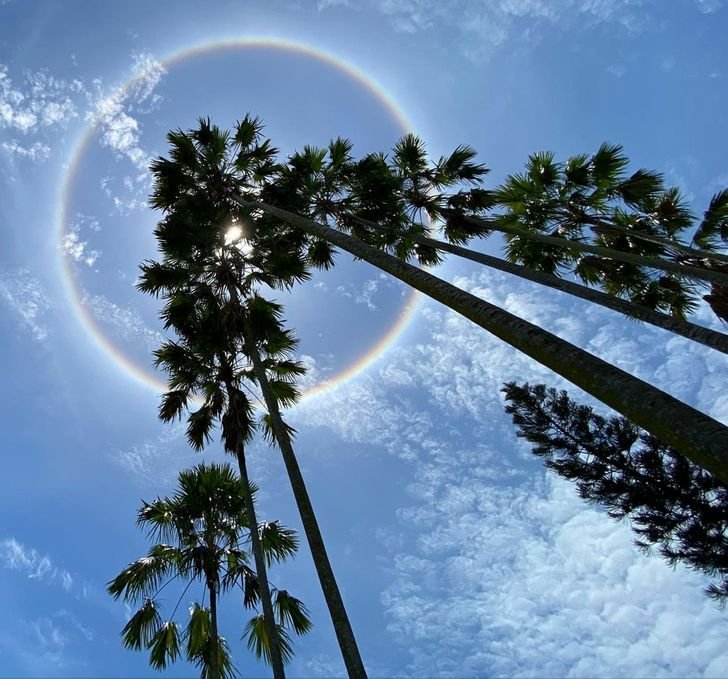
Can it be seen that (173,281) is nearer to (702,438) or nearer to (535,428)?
(535,428)

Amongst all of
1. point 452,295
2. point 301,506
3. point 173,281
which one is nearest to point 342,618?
point 301,506

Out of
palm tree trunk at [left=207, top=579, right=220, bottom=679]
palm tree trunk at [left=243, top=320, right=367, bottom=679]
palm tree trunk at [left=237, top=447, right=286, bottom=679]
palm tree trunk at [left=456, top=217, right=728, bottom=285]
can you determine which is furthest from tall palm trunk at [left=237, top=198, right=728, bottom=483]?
palm tree trunk at [left=207, top=579, right=220, bottom=679]

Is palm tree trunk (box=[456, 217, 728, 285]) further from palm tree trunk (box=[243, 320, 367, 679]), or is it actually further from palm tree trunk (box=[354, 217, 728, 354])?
palm tree trunk (box=[243, 320, 367, 679])

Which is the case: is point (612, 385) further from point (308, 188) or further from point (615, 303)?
point (308, 188)

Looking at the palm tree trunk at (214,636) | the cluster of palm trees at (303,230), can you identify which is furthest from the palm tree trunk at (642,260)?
the palm tree trunk at (214,636)

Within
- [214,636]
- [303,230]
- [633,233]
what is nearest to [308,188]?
[303,230]

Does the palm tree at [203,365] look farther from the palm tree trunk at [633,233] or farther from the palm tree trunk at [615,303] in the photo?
the palm tree trunk at [633,233]

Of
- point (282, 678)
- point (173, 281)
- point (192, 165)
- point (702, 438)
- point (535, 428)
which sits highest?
point (192, 165)
